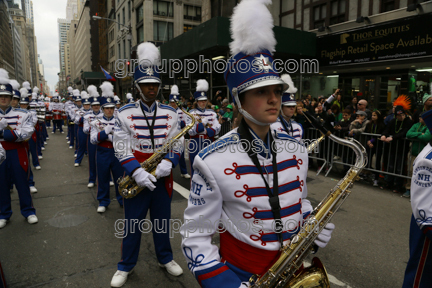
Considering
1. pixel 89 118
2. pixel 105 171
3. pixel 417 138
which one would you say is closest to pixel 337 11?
pixel 417 138

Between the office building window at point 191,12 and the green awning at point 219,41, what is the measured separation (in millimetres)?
17777

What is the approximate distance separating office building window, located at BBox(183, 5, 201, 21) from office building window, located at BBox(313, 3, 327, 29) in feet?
66.5

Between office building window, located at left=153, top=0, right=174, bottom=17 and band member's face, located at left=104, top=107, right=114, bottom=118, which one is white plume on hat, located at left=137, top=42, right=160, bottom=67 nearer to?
band member's face, located at left=104, top=107, right=114, bottom=118

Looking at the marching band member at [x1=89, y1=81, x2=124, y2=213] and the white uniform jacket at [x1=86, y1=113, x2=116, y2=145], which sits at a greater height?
the white uniform jacket at [x1=86, y1=113, x2=116, y2=145]

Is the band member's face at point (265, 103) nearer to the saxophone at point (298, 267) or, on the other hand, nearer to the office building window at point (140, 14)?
the saxophone at point (298, 267)

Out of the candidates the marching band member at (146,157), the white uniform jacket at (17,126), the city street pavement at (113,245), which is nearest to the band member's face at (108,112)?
the white uniform jacket at (17,126)

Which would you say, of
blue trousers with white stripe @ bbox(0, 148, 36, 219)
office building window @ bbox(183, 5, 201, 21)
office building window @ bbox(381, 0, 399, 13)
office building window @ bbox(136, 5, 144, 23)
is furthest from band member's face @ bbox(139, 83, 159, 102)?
office building window @ bbox(183, 5, 201, 21)

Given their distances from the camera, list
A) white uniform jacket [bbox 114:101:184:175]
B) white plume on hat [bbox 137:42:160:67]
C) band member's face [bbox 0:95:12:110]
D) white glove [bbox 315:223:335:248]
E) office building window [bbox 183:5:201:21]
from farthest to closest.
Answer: office building window [bbox 183:5:201:21]
band member's face [bbox 0:95:12:110]
white plume on hat [bbox 137:42:160:67]
white uniform jacket [bbox 114:101:184:175]
white glove [bbox 315:223:335:248]

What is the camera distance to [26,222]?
5.60 metres

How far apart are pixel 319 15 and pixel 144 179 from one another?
1767 cm

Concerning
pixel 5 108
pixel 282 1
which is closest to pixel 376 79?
pixel 282 1

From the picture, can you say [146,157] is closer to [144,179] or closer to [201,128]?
[144,179]

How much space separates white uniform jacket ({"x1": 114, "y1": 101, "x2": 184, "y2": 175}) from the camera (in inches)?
152

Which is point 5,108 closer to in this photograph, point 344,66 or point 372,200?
point 372,200
